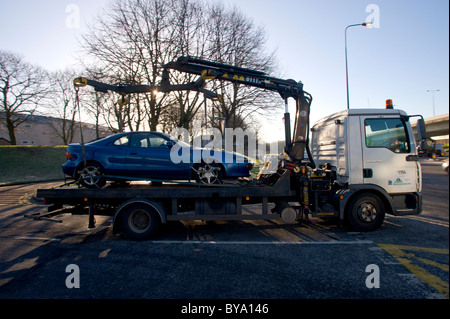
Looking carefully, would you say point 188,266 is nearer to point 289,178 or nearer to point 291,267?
point 291,267

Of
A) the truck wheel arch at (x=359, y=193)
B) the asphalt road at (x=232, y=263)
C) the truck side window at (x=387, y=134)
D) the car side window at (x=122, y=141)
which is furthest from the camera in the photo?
the car side window at (x=122, y=141)

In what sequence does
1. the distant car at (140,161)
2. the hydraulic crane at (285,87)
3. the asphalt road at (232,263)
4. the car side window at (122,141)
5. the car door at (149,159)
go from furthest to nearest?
the hydraulic crane at (285,87)
the car side window at (122,141)
the car door at (149,159)
the distant car at (140,161)
the asphalt road at (232,263)

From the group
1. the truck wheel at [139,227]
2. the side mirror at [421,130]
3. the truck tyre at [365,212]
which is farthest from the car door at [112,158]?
the side mirror at [421,130]

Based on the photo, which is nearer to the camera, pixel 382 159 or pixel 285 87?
pixel 382 159

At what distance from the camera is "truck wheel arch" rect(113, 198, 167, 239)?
16.6ft

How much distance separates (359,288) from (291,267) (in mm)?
930

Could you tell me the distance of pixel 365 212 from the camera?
214 inches

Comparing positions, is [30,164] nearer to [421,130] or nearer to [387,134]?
[387,134]

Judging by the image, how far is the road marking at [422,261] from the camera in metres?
3.16

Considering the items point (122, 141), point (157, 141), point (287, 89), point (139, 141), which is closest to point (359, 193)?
point (287, 89)

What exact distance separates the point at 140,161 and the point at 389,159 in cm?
549

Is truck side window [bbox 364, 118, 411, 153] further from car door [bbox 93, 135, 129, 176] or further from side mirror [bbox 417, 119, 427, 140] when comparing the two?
car door [bbox 93, 135, 129, 176]

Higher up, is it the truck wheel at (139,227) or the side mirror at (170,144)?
the side mirror at (170,144)

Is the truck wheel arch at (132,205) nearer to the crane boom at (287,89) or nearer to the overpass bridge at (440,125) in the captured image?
the crane boom at (287,89)
